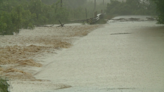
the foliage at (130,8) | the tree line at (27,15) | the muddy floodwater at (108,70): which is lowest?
the foliage at (130,8)

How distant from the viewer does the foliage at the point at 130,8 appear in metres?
53.0

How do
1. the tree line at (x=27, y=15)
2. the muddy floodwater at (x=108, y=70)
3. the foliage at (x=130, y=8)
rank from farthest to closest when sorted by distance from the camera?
the foliage at (x=130, y=8)
the tree line at (x=27, y=15)
the muddy floodwater at (x=108, y=70)

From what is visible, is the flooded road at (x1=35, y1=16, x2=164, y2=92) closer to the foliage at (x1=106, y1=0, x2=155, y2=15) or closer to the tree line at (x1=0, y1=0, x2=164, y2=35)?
the tree line at (x1=0, y1=0, x2=164, y2=35)

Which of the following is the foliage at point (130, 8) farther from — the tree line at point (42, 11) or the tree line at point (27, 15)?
the tree line at point (27, 15)

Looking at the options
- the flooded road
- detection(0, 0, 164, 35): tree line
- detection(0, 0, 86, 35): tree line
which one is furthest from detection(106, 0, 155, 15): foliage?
the flooded road

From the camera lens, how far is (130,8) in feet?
188

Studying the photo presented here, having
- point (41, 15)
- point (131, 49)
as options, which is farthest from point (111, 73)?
point (41, 15)

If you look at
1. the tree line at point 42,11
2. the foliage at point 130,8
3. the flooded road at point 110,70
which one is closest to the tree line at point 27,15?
the tree line at point 42,11

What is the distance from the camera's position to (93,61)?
10.5 m

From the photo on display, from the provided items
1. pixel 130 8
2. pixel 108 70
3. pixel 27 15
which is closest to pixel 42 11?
pixel 27 15

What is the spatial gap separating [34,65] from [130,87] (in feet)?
13.3

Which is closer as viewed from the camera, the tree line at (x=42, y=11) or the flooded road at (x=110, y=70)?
the flooded road at (x=110, y=70)

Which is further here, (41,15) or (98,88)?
(41,15)

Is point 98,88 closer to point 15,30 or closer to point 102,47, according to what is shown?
point 102,47
